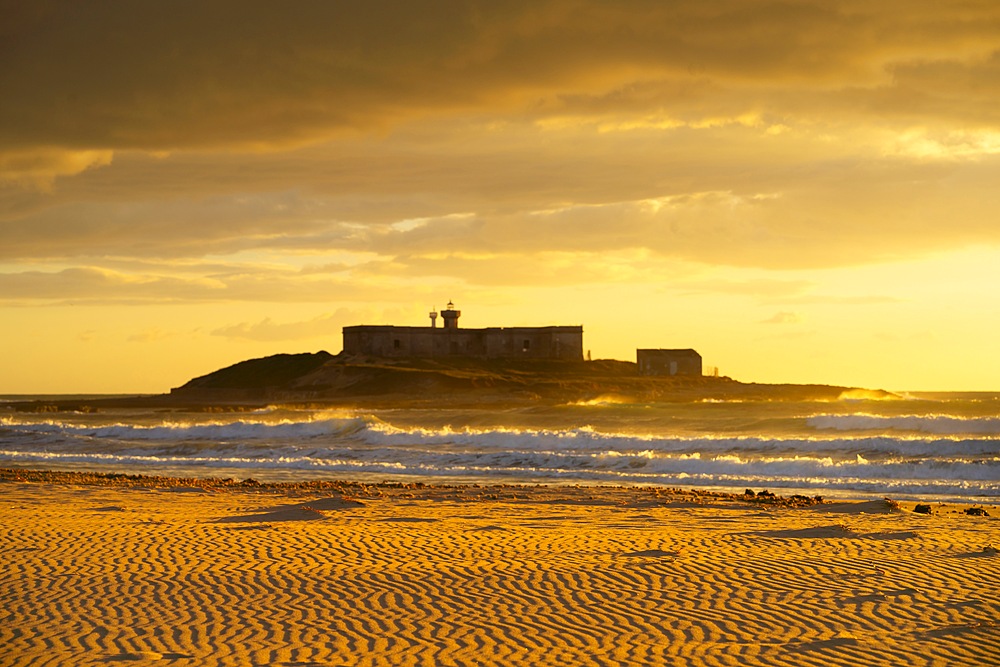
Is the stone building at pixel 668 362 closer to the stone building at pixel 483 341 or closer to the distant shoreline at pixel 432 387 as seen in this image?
the distant shoreline at pixel 432 387

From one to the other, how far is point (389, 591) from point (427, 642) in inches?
73.7

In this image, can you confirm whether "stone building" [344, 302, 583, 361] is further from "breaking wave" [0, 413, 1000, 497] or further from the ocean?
"breaking wave" [0, 413, 1000, 497]

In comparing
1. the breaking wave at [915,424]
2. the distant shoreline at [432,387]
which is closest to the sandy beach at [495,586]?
the breaking wave at [915,424]

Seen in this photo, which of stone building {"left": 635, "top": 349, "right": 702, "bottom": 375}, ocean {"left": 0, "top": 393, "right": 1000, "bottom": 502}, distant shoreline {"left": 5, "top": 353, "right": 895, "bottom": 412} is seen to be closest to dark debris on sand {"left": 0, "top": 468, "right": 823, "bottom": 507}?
ocean {"left": 0, "top": 393, "right": 1000, "bottom": 502}

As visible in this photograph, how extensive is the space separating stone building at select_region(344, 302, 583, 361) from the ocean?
6192 cm

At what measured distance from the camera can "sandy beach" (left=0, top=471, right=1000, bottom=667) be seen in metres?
7.75

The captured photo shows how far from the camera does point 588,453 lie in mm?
30719

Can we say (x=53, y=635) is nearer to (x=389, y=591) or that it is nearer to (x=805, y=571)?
(x=389, y=591)

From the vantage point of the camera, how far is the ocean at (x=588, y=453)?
23.9m

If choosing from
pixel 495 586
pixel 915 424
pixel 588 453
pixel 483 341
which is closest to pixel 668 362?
pixel 483 341

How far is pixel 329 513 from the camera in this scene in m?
15.7

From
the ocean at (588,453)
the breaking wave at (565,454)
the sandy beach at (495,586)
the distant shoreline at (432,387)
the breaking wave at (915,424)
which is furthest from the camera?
the distant shoreline at (432,387)

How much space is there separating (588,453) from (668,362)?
80.7 metres

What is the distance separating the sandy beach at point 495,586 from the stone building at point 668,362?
307ft
